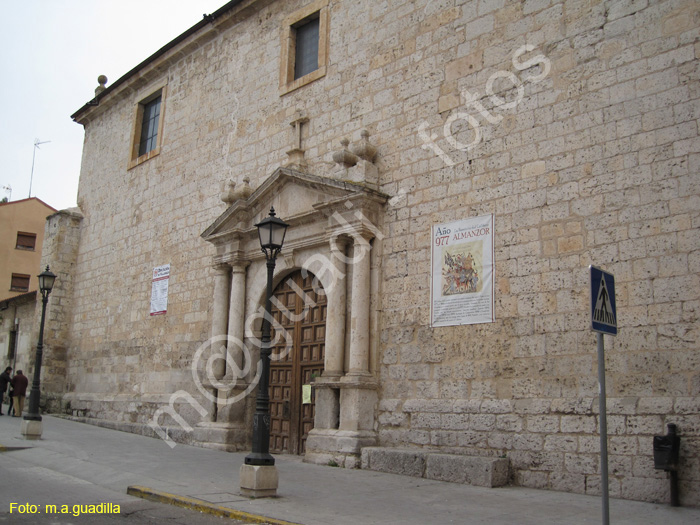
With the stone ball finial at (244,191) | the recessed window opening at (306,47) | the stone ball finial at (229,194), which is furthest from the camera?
the stone ball finial at (229,194)

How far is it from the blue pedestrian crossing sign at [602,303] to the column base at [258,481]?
12.1 ft

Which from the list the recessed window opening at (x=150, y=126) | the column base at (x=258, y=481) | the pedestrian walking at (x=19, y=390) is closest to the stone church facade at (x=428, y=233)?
the recessed window opening at (x=150, y=126)

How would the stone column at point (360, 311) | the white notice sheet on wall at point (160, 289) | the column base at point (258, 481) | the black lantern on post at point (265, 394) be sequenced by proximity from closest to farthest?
the column base at point (258, 481) < the black lantern on post at point (265, 394) < the stone column at point (360, 311) < the white notice sheet on wall at point (160, 289)

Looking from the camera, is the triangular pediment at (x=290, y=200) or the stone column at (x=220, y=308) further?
the stone column at (x=220, y=308)

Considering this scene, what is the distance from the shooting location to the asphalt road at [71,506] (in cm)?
556

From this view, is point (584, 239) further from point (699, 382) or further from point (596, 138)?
point (699, 382)

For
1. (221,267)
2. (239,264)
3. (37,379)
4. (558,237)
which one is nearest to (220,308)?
(221,267)

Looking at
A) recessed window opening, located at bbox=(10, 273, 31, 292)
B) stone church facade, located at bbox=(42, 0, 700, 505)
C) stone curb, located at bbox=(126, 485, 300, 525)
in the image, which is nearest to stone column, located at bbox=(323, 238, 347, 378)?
stone church facade, located at bbox=(42, 0, 700, 505)

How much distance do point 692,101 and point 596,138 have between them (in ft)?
3.42

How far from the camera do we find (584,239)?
748cm

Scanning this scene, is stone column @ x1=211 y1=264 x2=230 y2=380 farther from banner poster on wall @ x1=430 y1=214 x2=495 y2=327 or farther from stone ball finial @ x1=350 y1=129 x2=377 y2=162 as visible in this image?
banner poster on wall @ x1=430 y1=214 x2=495 y2=327

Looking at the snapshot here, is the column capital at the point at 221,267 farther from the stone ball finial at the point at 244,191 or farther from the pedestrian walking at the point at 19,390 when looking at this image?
the pedestrian walking at the point at 19,390

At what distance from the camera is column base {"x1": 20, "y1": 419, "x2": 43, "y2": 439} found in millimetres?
10984

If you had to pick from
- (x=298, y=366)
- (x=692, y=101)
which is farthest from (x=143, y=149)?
(x=692, y=101)
